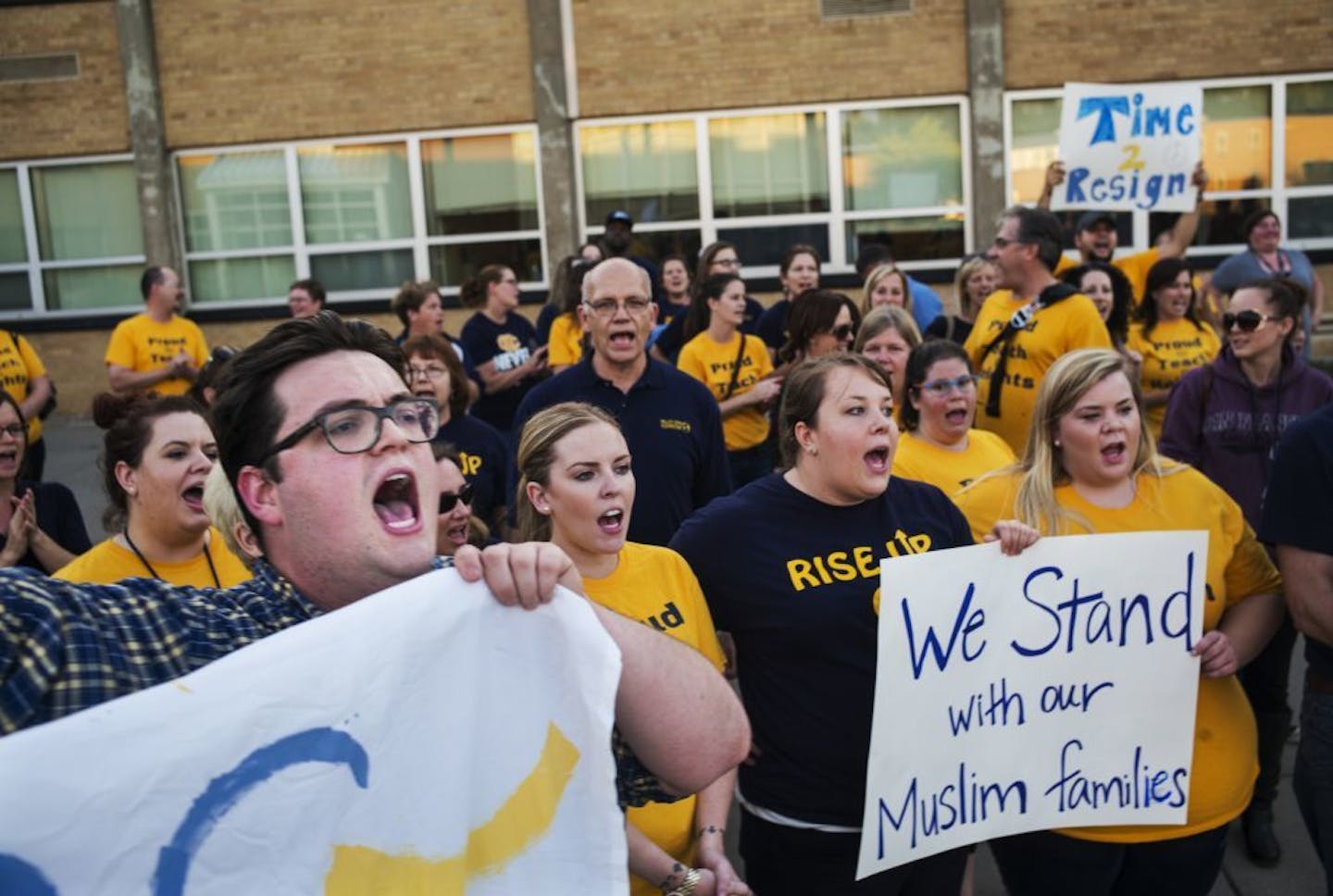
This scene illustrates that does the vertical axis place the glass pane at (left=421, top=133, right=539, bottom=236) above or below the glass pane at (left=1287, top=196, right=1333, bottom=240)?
above

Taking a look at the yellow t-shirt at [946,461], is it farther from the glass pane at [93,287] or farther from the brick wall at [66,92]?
the glass pane at [93,287]

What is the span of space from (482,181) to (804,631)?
12504 millimetres

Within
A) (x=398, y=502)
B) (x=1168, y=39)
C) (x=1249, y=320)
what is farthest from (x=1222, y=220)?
(x=398, y=502)

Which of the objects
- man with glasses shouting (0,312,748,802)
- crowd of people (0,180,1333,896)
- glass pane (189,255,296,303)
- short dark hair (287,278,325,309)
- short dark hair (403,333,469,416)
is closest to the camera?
man with glasses shouting (0,312,748,802)

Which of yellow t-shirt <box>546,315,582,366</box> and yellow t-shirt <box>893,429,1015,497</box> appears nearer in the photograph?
yellow t-shirt <box>893,429,1015,497</box>

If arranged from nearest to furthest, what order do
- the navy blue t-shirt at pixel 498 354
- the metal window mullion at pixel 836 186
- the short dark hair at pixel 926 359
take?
the short dark hair at pixel 926 359 → the navy blue t-shirt at pixel 498 354 → the metal window mullion at pixel 836 186

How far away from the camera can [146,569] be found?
3449 mm

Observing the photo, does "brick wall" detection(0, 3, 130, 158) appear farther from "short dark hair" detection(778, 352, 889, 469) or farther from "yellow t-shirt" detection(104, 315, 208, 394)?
"short dark hair" detection(778, 352, 889, 469)

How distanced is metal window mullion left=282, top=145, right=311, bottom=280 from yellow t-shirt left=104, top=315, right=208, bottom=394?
5.91 metres

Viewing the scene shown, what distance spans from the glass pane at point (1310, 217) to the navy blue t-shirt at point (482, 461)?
11913 mm

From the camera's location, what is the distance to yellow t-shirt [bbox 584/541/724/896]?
302cm

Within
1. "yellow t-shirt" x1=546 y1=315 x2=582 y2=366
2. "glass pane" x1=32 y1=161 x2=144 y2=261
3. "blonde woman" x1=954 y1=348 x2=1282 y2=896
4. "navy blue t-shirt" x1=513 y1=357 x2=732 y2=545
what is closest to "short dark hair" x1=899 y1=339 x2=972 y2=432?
"navy blue t-shirt" x1=513 y1=357 x2=732 y2=545

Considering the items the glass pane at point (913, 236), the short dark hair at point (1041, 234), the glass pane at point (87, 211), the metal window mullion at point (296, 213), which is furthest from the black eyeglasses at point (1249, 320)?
the glass pane at point (87, 211)

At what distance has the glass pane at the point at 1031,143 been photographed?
13.9m
